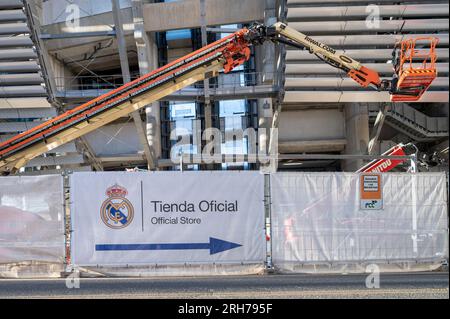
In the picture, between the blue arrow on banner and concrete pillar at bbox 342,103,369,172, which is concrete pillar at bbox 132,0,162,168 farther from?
the blue arrow on banner

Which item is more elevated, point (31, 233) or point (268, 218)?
point (268, 218)

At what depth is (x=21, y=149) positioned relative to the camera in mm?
12844

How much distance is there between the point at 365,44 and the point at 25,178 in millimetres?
12919

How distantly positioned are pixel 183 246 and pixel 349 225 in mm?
2908

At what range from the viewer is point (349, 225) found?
25.9 ft

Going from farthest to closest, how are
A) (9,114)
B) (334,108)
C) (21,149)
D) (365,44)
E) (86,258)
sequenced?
(334,108), (9,114), (365,44), (21,149), (86,258)

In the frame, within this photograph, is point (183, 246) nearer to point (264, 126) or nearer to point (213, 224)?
point (213, 224)

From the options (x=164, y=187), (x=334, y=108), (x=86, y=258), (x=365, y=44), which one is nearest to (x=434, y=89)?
(x=365, y=44)

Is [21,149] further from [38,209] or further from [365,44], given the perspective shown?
[365,44]

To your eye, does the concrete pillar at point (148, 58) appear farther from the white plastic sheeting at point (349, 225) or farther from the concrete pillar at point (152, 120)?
the white plastic sheeting at point (349, 225)

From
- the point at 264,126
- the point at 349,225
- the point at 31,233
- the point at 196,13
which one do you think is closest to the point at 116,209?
the point at 31,233

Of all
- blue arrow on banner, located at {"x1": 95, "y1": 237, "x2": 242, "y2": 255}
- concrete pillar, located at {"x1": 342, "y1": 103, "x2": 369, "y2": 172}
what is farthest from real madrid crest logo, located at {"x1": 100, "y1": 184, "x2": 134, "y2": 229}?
concrete pillar, located at {"x1": 342, "y1": 103, "x2": 369, "y2": 172}

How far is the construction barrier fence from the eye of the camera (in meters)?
7.72

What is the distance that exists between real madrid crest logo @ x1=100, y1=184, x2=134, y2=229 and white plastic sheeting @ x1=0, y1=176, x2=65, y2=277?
752 millimetres
